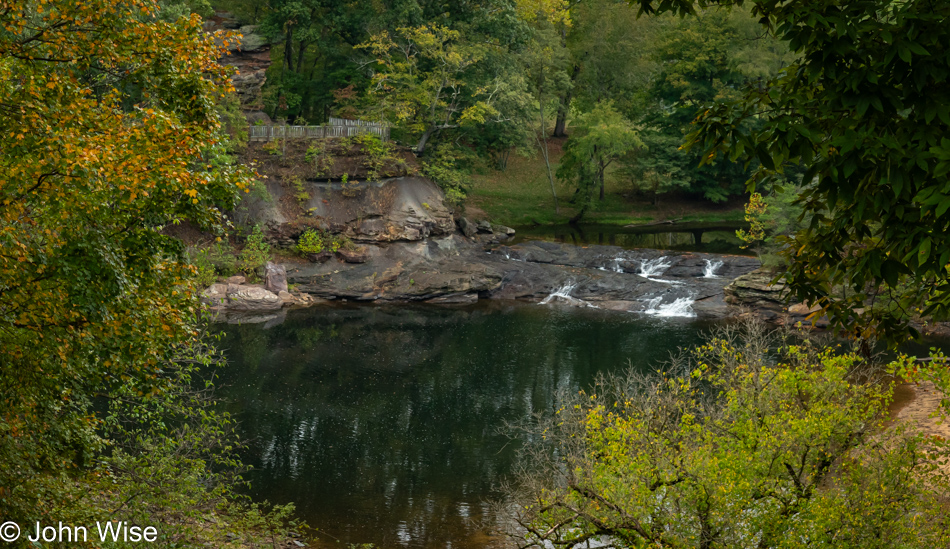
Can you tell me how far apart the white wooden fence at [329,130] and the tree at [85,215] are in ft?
Result: 104

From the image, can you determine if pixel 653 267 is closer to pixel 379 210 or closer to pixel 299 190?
pixel 379 210

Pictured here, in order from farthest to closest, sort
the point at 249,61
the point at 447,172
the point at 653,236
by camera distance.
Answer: the point at 653,236 → the point at 249,61 → the point at 447,172

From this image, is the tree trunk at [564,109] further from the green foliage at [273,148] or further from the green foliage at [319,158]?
the green foliage at [273,148]

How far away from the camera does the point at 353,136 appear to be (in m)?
44.0

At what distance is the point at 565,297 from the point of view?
39.8 meters

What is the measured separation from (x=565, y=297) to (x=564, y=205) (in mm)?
19042

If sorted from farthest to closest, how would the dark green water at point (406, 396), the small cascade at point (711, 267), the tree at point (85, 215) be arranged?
1. the small cascade at point (711, 267)
2. the dark green water at point (406, 396)
3. the tree at point (85, 215)

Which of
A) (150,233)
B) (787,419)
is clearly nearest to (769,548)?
(787,419)

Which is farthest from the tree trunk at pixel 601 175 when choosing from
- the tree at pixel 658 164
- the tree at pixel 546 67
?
the tree at pixel 546 67

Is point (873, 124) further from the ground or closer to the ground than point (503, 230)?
further from the ground

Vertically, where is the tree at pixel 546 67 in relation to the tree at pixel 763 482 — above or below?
above

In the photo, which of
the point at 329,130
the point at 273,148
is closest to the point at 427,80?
the point at 329,130

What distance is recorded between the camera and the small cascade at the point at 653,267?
42.3 metres

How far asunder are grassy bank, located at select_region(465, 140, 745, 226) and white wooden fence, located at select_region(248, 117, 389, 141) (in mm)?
10825
